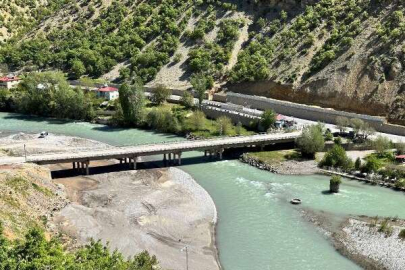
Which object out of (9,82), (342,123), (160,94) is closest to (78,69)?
(9,82)

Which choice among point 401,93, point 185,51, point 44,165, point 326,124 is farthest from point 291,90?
point 44,165

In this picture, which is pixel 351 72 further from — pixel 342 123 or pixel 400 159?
pixel 400 159

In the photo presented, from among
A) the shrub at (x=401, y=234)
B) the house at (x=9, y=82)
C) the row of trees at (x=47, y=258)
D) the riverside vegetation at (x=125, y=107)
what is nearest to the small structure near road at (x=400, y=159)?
the shrub at (x=401, y=234)

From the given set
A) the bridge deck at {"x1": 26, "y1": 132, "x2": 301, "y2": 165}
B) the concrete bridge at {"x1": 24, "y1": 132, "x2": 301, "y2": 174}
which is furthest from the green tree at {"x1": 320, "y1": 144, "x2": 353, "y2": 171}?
the bridge deck at {"x1": 26, "y1": 132, "x2": 301, "y2": 165}

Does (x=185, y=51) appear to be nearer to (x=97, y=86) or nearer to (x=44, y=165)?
(x=97, y=86)

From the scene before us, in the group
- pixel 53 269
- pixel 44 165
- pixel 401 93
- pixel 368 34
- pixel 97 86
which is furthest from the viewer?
pixel 97 86

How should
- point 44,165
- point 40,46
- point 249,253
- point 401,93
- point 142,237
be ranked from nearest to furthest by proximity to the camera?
point 249,253
point 142,237
point 44,165
point 401,93
point 40,46
